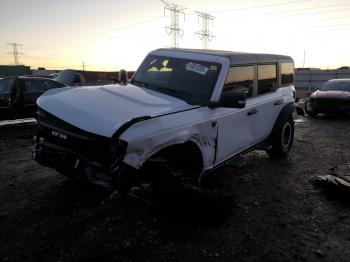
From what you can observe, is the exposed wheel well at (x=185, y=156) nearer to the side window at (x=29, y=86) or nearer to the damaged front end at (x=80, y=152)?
the damaged front end at (x=80, y=152)

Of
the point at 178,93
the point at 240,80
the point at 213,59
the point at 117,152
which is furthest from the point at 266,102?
the point at 117,152

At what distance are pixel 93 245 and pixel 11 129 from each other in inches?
290

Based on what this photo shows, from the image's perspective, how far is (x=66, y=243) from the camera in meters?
3.56

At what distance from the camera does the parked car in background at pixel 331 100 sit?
13.4 meters

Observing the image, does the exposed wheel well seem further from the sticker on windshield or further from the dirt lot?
the sticker on windshield

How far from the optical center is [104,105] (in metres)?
3.98

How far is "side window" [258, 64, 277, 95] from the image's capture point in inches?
235

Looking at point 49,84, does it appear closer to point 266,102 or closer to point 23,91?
point 23,91

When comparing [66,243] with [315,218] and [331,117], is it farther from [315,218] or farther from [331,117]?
[331,117]

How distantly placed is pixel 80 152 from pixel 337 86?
13412mm

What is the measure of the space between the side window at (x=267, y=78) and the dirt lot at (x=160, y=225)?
1.53 metres

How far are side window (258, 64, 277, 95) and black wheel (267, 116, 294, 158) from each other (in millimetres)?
768

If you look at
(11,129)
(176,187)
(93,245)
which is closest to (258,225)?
(176,187)

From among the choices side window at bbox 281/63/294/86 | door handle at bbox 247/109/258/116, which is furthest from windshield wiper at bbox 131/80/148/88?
side window at bbox 281/63/294/86
